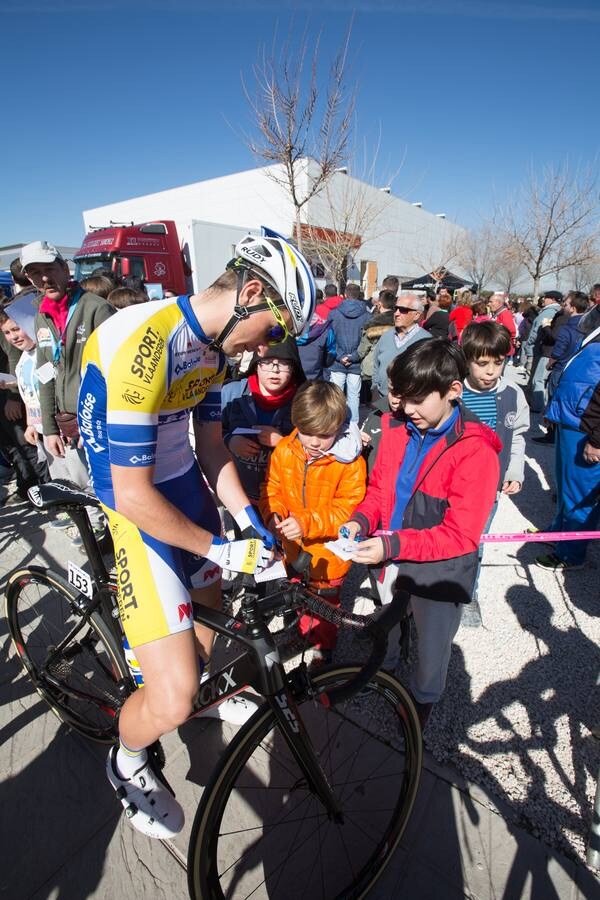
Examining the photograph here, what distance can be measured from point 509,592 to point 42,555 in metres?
4.17

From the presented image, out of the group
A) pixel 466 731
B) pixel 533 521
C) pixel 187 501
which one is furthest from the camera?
pixel 533 521

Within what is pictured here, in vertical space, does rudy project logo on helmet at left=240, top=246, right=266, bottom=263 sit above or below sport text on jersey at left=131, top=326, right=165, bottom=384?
above

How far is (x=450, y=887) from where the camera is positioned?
1715 mm

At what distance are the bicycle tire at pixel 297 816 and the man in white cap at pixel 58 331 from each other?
2.83 metres

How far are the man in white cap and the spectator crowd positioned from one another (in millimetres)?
11

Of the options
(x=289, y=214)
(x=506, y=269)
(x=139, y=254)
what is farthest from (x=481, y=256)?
(x=139, y=254)

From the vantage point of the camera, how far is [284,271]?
1.56 metres

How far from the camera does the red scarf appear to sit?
3.02 m

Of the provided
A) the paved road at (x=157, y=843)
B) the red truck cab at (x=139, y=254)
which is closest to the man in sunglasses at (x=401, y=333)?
the paved road at (x=157, y=843)

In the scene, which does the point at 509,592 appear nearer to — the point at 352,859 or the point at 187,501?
the point at 352,859

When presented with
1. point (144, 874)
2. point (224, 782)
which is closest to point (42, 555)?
point (144, 874)

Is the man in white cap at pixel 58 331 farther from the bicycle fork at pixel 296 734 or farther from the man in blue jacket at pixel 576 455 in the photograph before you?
the man in blue jacket at pixel 576 455

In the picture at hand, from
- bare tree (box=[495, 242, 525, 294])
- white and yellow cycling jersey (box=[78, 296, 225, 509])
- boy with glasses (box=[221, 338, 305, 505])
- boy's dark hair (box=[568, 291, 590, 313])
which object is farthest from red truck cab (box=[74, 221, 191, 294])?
bare tree (box=[495, 242, 525, 294])

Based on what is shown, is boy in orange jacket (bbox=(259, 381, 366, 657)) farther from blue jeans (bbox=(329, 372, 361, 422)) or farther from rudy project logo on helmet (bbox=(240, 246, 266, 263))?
blue jeans (bbox=(329, 372, 361, 422))
